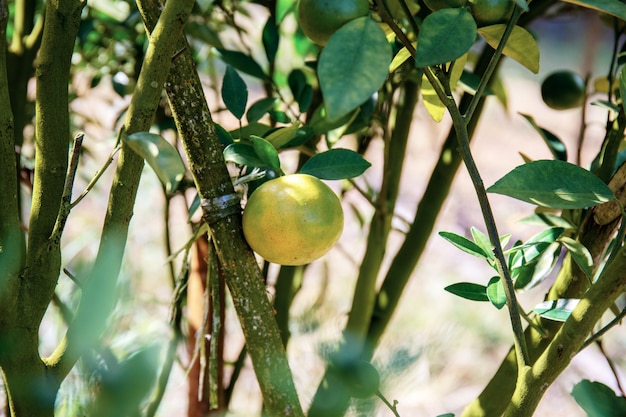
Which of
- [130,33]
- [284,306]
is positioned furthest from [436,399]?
[130,33]

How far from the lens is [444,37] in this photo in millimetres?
279

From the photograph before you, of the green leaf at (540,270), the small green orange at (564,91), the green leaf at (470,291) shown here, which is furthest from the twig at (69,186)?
the small green orange at (564,91)

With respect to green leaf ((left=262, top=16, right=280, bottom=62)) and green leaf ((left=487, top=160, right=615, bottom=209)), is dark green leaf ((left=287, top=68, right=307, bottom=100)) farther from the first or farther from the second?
green leaf ((left=487, top=160, right=615, bottom=209))

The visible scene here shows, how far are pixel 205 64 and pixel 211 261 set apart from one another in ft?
2.50

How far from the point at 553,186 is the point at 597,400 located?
0.13 m

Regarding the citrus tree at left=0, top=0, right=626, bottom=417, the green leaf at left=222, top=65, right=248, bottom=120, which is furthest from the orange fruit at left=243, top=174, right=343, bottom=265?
the green leaf at left=222, top=65, right=248, bottom=120

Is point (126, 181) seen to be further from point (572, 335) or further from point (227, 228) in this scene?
point (572, 335)

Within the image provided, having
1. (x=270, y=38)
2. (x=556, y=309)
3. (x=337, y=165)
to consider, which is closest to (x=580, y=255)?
(x=556, y=309)

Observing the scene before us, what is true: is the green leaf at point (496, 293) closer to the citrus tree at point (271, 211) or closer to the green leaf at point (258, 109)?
the citrus tree at point (271, 211)

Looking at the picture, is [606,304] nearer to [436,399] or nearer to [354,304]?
[354,304]

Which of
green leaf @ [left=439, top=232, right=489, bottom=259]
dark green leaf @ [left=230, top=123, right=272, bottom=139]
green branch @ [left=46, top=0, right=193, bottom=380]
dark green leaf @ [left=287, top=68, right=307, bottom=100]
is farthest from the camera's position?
dark green leaf @ [left=287, top=68, right=307, bottom=100]

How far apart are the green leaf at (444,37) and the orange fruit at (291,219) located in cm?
13

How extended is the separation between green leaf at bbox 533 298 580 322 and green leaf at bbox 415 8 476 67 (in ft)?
0.60

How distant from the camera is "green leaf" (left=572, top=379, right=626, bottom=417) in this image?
14.7 inches
